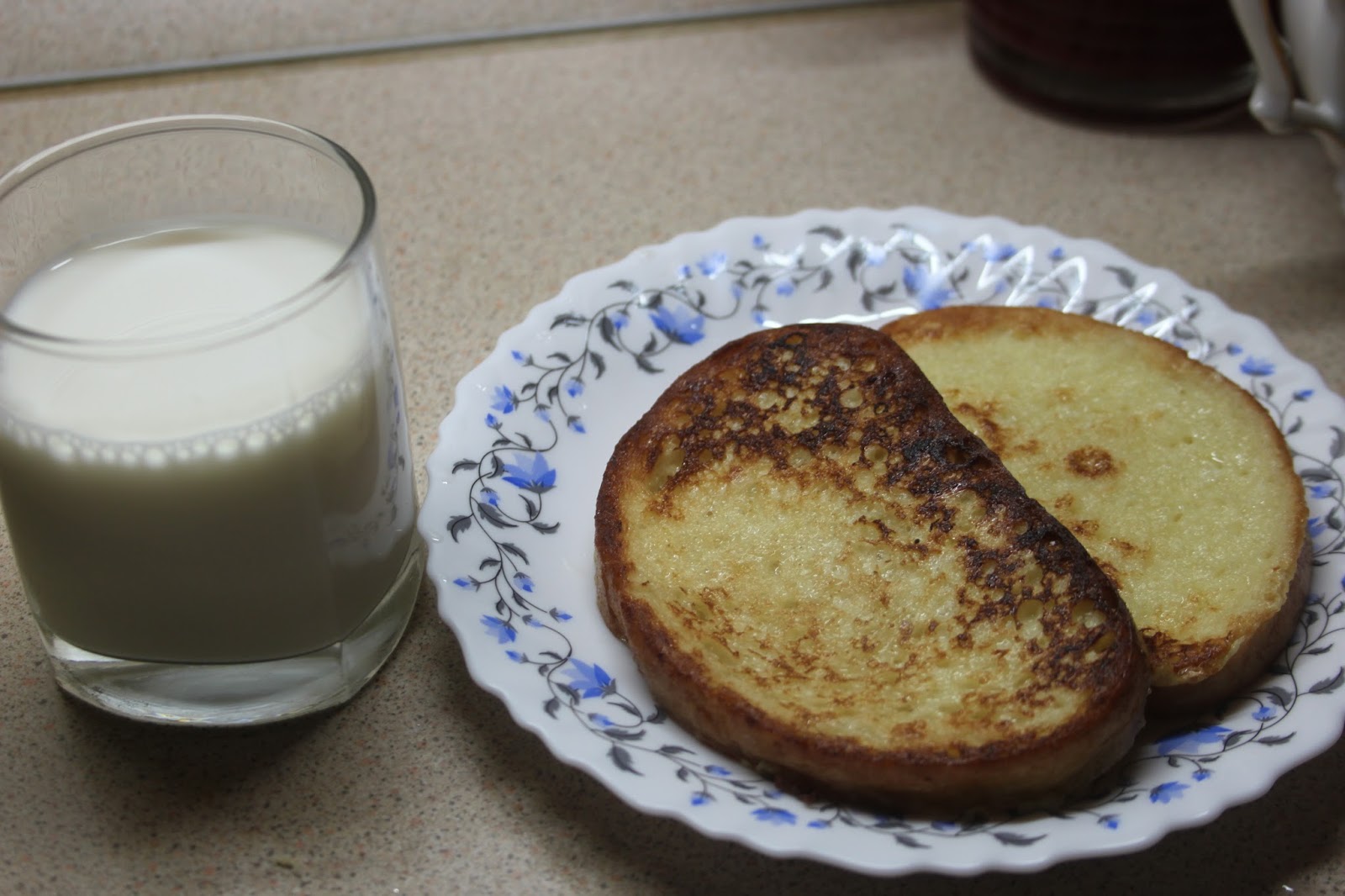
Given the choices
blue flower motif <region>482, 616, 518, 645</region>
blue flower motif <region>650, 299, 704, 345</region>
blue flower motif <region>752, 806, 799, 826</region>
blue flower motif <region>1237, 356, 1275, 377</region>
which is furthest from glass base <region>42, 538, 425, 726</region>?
blue flower motif <region>1237, 356, 1275, 377</region>

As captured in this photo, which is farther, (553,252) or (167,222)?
(553,252)

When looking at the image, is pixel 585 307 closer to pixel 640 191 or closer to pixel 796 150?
pixel 640 191

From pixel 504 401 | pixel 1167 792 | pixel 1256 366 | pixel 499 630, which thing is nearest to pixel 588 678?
pixel 499 630

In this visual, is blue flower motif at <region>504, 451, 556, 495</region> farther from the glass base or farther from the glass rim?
the glass rim

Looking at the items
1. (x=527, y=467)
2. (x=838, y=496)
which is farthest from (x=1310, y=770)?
(x=527, y=467)

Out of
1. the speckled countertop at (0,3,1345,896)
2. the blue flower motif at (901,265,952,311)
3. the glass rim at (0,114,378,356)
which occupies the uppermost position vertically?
the glass rim at (0,114,378,356)

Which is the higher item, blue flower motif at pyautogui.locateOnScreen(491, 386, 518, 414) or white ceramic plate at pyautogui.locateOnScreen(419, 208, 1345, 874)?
blue flower motif at pyautogui.locateOnScreen(491, 386, 518, 414)

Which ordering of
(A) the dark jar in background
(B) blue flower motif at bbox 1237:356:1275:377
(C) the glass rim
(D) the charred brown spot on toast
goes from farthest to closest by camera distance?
(A) the dark jar in background < (B) blue flower motif at bbox 1237:356:1275:377 < (D) the charred brown spot on toast < (C) the glass rim

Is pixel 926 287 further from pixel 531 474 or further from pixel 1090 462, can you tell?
pixel 531 474

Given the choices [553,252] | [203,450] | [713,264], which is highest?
[203,450]
